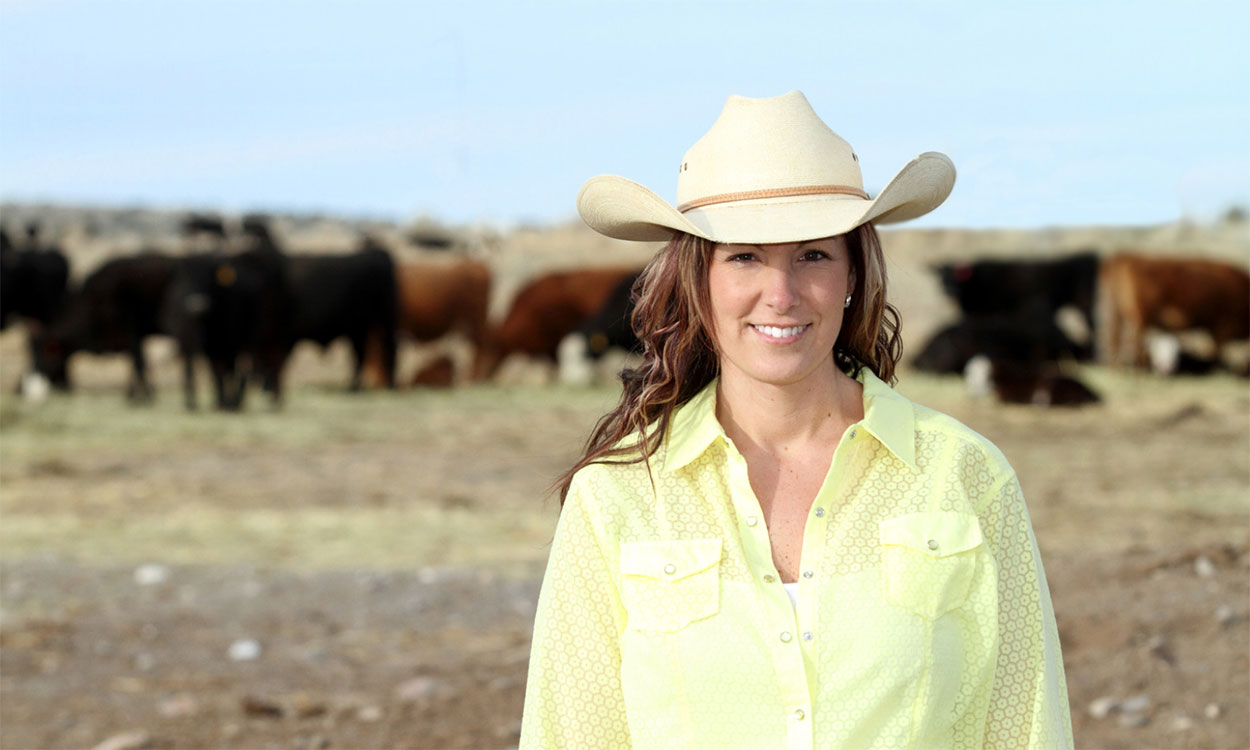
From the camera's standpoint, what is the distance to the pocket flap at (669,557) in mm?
2107

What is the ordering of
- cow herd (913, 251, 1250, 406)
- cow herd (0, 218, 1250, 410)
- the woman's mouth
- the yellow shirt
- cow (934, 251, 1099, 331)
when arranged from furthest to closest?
cow (934, 251, 1099, 331) < cow herd (913, 251, 1250, 406) < cow herd (0, 218, 1250, 410) < the woman's mouth < the yellow shirt

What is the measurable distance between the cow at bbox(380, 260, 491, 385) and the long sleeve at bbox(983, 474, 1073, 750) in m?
18.0

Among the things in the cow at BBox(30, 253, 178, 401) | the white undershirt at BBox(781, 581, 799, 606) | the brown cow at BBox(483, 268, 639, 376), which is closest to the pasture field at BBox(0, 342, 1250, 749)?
the white undershirt at BBox(781, 581, 799, 606)

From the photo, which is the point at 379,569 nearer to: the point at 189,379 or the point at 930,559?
the point at 930,559

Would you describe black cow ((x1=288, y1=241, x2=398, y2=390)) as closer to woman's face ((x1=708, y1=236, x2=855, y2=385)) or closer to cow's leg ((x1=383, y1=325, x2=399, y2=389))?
cow's leg ((x1=383, y1=325, x2=399, y2=389))

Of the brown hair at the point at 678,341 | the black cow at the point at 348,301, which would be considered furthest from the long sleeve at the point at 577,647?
the black cow at the point at 348,301

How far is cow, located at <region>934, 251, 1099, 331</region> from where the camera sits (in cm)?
2016

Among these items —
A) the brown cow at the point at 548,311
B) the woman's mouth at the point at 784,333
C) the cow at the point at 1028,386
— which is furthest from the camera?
the brown cow at the point at 548,311

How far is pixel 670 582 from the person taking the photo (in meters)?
2.11

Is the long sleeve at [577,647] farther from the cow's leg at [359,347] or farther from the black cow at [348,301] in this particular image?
the cow's leg at [359,347]

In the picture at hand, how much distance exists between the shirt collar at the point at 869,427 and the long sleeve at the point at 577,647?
0.16 meters

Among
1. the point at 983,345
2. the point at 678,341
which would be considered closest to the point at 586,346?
the point at 983,345

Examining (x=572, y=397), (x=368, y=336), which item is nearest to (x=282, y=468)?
(x=572, y=397)

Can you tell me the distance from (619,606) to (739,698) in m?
0.24
